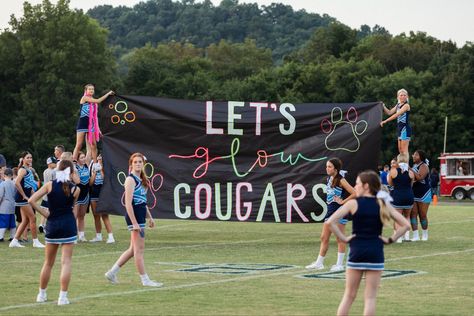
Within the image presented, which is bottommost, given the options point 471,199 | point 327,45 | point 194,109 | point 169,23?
point 471,199

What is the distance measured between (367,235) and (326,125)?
12811 mm

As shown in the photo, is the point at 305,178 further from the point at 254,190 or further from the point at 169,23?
the point at 169,23

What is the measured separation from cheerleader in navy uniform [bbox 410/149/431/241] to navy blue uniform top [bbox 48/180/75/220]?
1190 centimetres

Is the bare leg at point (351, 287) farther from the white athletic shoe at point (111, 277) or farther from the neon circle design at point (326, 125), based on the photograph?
the neon circle design at point (326, 125)

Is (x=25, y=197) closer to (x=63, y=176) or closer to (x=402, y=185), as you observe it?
(x=402, y=185)

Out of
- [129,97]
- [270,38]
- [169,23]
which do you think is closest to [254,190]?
[129,97]

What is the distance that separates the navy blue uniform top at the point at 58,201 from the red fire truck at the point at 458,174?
47.6 meters

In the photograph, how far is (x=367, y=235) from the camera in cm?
1011

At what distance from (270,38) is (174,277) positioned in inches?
6235

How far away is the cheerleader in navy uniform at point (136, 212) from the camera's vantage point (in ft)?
46.2

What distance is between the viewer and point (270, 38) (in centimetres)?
17225

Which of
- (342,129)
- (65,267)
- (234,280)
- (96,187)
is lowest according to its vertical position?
(234,280)

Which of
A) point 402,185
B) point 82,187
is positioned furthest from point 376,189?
point 82,187

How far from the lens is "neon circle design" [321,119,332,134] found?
22.8 metres
